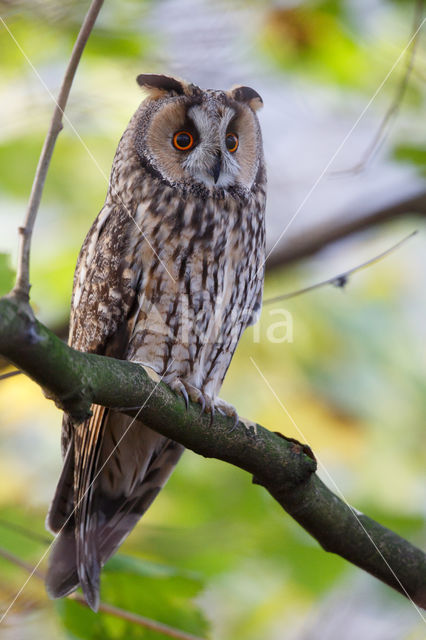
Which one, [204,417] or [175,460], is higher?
[204,417]

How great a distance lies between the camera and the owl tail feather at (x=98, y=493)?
2127 millimetres

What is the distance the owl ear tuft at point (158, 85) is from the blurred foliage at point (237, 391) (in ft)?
0.69

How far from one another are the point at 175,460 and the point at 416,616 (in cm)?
108

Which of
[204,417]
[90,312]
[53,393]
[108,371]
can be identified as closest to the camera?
[53,393]

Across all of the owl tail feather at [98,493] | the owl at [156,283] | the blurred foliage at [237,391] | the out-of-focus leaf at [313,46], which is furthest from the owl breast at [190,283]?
the out-of-focus leaf at [313,46]

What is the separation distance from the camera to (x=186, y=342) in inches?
88.1

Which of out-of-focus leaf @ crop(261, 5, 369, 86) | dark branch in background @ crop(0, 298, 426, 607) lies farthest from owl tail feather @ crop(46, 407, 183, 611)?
out-of-focus leaf @ crop(261, 5, 369, 86)

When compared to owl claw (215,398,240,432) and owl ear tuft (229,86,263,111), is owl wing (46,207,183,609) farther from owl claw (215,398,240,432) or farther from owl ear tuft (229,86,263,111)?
owl ear tuft (229,86,263,111)

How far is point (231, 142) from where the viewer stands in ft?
7.97

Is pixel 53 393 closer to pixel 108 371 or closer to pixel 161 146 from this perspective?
pixel 108 371

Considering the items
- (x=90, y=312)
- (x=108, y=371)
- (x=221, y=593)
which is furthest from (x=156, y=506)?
(x=108, y=371)

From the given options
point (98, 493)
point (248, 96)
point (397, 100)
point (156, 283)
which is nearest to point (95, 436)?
point (98, 493)

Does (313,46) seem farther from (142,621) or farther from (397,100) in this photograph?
(142,621)

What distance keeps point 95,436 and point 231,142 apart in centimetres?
108
